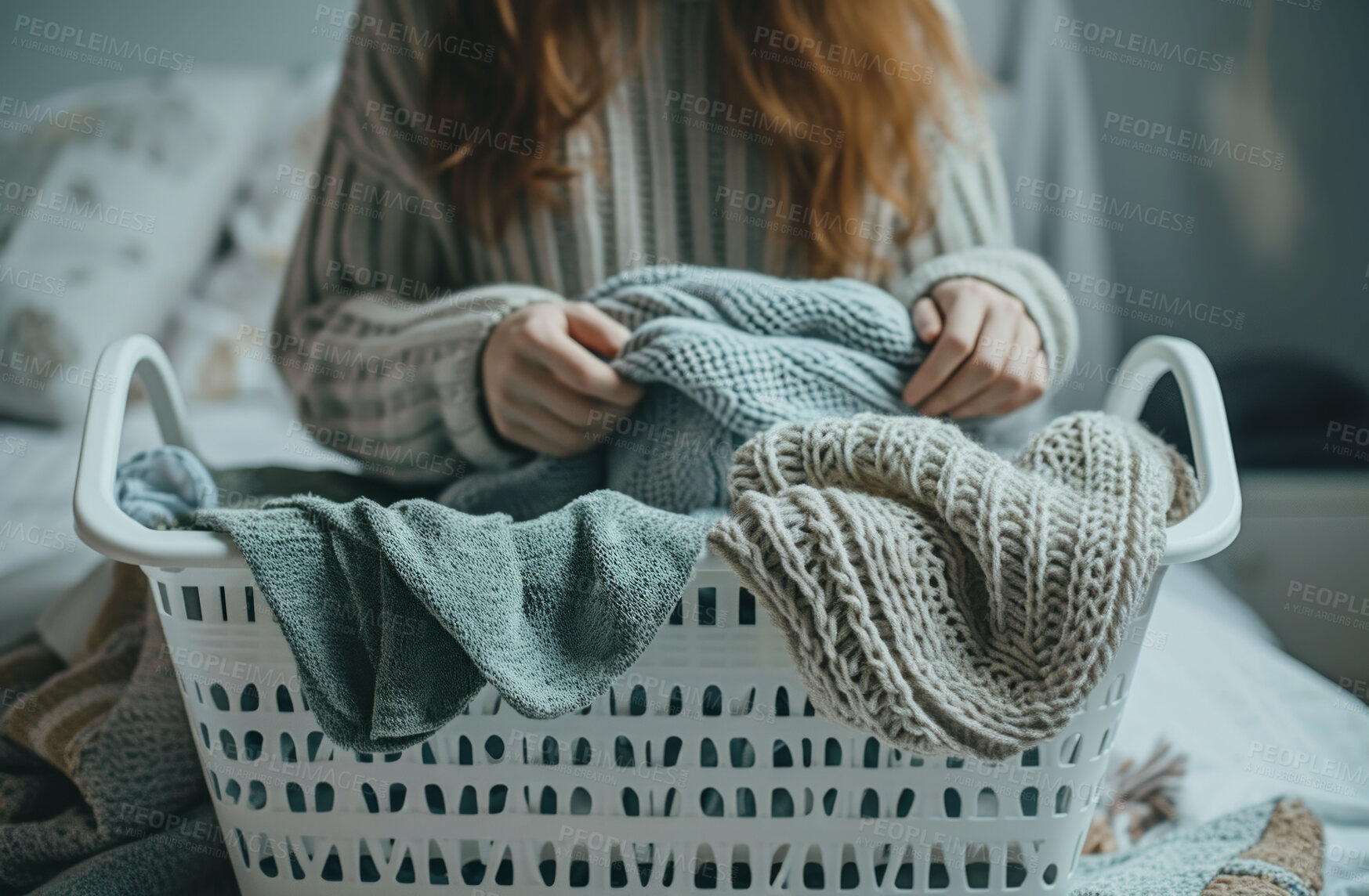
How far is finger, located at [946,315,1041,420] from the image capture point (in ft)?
2.14

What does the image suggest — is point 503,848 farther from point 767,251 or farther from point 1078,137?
point 1078,137

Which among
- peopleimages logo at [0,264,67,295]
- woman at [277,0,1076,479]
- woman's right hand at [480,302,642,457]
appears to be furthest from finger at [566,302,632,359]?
peopleimages logo at [0,264,67,295]

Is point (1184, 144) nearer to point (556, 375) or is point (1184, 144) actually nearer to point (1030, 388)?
point (1030, 388)

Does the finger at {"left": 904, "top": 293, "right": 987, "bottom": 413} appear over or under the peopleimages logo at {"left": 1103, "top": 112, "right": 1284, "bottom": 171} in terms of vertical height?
under

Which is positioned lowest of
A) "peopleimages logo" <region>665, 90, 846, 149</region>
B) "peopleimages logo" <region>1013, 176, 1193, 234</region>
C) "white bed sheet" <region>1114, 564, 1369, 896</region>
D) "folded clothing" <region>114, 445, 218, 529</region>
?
"white bed sheet" <region>1114, 564, 1369, 896</region>

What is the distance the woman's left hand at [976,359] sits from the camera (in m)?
0.64

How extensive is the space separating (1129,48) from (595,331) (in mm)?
925

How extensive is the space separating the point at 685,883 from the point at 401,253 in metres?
0.59

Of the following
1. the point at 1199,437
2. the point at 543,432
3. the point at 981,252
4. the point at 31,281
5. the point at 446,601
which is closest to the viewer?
the point at 446,601

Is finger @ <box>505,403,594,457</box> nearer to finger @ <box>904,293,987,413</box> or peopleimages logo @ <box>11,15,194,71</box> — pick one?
finger @ <box>904,293,987,413</box>

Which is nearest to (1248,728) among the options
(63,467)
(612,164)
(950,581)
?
(950,581)

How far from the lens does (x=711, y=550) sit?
481 millimetres

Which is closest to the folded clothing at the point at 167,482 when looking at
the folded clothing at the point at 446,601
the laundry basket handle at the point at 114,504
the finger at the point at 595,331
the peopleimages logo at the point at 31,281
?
the laundry basket handle at the point at 114,504

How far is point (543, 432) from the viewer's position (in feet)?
2.20
